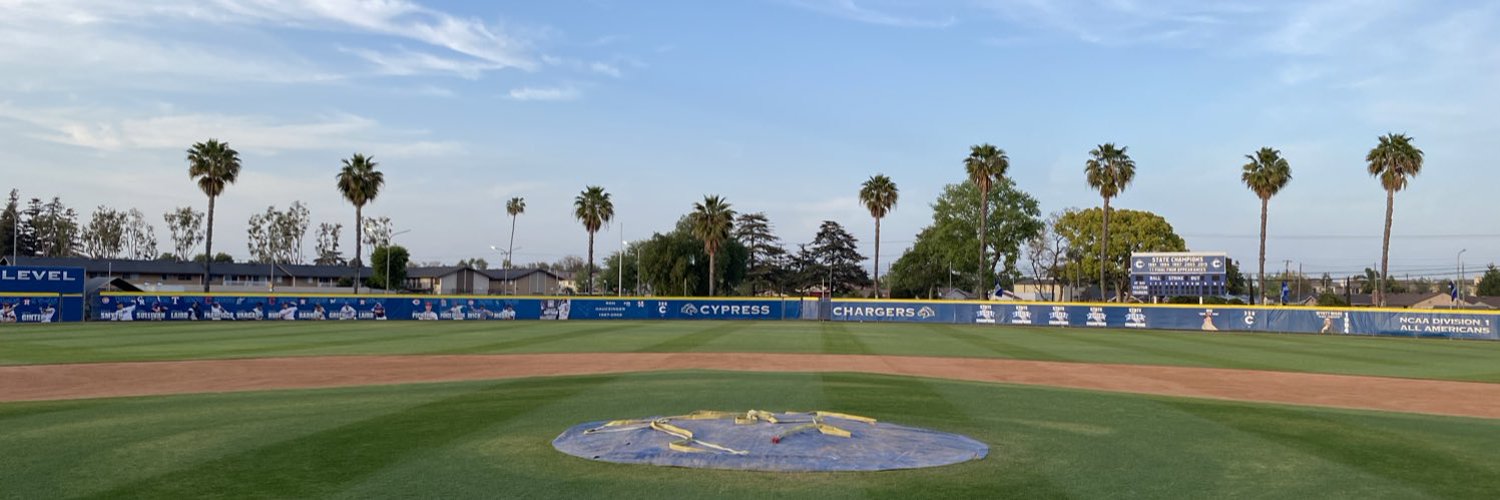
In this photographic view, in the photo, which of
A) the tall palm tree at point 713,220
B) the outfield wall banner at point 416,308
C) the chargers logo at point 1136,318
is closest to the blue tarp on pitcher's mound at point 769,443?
the chargers logo at point 1136,318

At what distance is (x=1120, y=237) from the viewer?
94.1 m

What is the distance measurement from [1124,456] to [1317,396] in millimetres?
12523

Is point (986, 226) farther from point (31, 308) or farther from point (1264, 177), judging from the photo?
point (31, 308)

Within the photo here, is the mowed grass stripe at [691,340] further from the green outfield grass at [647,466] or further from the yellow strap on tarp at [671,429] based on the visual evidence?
the yellow strap on tarp at [671,429]

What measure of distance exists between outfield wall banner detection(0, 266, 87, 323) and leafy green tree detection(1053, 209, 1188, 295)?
82.1m

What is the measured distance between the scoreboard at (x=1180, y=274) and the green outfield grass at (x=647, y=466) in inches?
1658

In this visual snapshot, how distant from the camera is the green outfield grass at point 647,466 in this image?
8320 millimetres

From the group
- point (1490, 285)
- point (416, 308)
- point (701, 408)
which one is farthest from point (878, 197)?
point (1490, 285)

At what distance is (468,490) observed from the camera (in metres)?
8.06

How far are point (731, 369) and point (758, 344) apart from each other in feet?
36.8

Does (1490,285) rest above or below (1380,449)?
above

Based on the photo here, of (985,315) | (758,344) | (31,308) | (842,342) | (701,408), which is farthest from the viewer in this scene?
(985,315)

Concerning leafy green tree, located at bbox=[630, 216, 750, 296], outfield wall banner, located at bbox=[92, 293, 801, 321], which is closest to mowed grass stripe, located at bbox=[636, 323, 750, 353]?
outfield wall banner, located at bbox=[92, 293, 801, 321]

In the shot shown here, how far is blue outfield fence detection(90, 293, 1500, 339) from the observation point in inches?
1826
